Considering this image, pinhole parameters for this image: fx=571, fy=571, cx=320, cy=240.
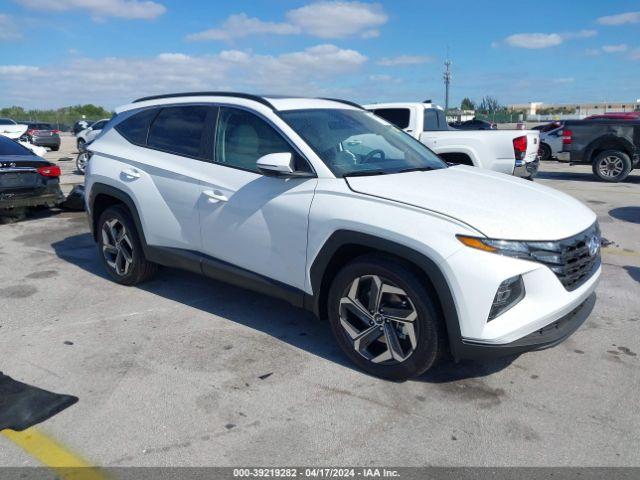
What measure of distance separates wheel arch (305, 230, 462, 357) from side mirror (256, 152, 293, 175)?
21.7 inches

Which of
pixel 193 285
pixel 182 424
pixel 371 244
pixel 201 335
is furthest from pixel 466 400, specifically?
pixel 193 285

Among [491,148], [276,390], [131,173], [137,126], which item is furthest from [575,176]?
[276,390]

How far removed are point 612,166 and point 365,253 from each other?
39.6ft

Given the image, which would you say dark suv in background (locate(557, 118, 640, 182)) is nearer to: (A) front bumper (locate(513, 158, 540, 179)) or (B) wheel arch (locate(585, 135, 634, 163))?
(B) wheel arch (locate(585, 135, 634, 163))

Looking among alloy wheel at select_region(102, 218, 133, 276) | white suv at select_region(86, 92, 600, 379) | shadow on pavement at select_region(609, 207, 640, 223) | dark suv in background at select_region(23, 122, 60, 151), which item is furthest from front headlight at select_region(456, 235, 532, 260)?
dark suv in background at select_region(23, 122, 60, 151)

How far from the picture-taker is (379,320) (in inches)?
141

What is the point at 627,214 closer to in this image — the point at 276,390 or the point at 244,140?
the point at 244,140

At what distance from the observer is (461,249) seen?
3.15 m

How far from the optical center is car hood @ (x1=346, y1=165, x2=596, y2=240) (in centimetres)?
324

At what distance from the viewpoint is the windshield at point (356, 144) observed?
4.00 m

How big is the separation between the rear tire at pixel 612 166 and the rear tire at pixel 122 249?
38.6ft

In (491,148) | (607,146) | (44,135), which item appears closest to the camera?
(491,148)

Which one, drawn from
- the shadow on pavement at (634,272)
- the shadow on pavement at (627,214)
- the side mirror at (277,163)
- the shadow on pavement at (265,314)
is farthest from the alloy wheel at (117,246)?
the shadow on pavement at (627,214)

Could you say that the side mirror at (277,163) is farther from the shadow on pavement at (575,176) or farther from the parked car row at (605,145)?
the shadow on pavement at (575,176)
